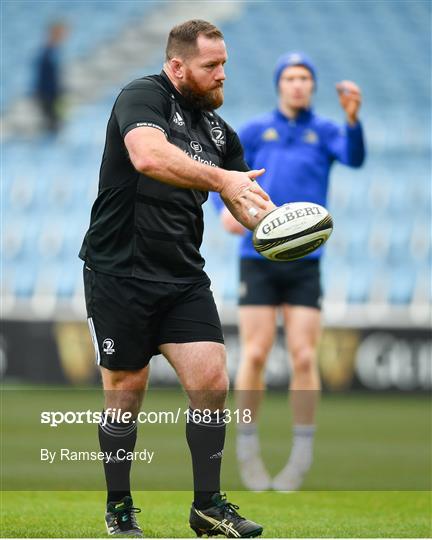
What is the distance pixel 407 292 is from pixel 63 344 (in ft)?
15.0

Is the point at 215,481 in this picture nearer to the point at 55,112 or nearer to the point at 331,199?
the point at 331,199

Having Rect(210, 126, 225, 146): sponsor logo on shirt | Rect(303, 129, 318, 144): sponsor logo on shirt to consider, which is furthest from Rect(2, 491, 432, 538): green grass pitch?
Rect(303, 129, 318, 144): sponsor logo on shirt

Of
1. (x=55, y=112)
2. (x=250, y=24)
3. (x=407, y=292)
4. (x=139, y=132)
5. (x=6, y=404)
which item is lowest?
(x=6, y=404)

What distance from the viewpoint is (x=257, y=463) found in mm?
6980

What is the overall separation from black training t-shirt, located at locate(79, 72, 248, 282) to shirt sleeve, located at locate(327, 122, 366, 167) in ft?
8.03

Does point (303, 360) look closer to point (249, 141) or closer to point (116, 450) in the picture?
point (249, 141)

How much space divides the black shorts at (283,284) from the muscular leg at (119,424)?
227cm

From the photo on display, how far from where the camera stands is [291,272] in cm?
718

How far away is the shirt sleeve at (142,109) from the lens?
453 cm

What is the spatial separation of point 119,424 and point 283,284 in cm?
243

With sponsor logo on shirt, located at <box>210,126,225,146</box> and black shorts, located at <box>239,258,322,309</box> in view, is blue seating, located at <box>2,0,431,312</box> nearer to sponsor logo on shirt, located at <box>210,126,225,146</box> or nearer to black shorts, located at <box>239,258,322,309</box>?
black shorts, located at <box>239,258,322,309</box>

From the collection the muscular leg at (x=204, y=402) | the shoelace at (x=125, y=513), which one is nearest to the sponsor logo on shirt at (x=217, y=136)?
the muscular leg at (x=204, y=402)

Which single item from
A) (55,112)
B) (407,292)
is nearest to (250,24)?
(55,112)

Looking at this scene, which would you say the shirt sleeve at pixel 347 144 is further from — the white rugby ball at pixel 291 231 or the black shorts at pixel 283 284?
the white rugby ball at pixel 291 231
